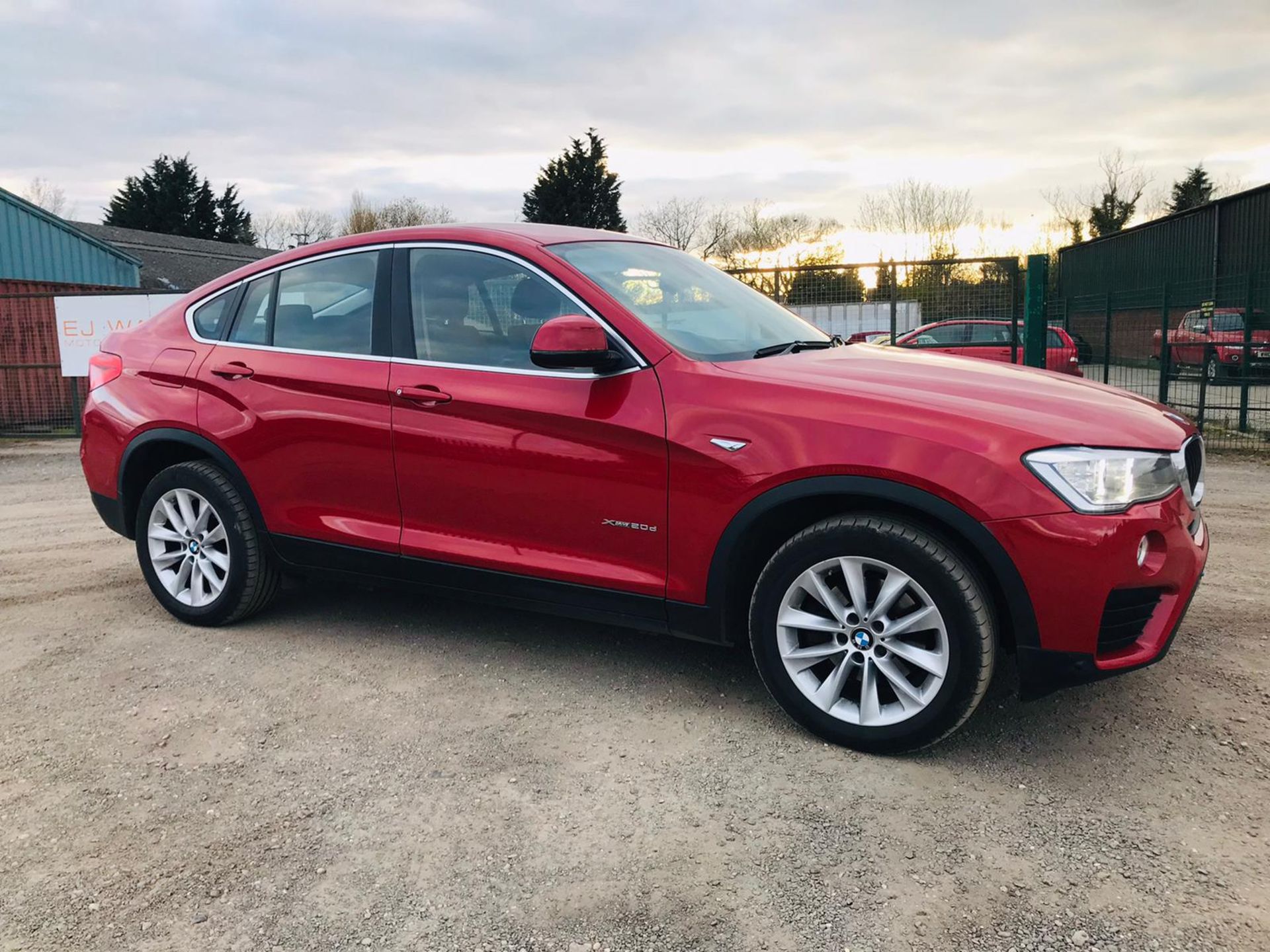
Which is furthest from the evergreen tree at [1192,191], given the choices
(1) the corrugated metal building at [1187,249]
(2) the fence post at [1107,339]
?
(2) the fence post at [1107,339]

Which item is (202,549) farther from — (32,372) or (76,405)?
(32,372)

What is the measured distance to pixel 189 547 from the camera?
14.9 ft

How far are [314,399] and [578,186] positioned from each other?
4346cm

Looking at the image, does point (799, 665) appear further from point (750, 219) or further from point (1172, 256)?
point (750, 219)

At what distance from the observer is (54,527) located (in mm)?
7164

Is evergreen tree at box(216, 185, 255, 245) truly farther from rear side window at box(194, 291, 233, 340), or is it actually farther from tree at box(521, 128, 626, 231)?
rear side window at box(194, 291, 233, 340)

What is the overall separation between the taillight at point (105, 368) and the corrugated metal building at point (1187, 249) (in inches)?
831

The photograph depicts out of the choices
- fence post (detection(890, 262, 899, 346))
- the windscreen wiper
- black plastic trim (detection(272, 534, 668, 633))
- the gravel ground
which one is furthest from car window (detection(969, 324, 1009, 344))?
black plastic trim (detection(272, 534, 668, 633))

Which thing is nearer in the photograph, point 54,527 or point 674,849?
point 674,849

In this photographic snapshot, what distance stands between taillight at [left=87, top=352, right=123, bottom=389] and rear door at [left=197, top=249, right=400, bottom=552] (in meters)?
0.63

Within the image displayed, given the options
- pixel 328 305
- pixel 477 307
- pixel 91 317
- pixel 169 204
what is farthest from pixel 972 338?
pixel 169 204

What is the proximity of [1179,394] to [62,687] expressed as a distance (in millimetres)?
12527

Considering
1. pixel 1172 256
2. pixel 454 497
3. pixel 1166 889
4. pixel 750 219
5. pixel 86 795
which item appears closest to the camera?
pixel 1166 889

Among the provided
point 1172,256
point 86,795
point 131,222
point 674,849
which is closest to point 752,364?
point 674,849
